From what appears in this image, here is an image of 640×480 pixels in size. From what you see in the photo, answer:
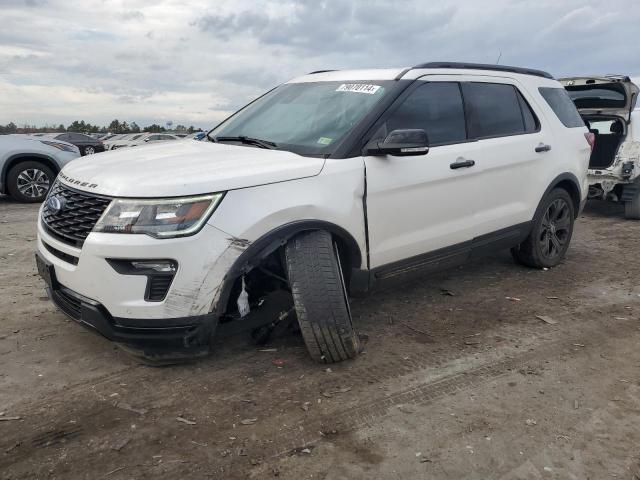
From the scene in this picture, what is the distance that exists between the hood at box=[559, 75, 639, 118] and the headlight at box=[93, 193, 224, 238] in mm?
7215

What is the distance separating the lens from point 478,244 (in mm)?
4348

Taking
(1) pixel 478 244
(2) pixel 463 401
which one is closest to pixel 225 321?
(2) pixel 463 401

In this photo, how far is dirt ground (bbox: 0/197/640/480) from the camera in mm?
2457

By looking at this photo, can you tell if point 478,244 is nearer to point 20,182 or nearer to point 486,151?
point 486,151

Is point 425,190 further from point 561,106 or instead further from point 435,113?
point 561,106

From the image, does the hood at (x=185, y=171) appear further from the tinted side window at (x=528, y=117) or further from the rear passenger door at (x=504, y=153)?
the tinted side window at (x=528, y=117)

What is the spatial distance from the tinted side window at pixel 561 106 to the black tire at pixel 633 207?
3.06m

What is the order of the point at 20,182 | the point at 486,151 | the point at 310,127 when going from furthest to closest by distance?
the point at 20,182 < the point at 486,151 < the point at 310,127

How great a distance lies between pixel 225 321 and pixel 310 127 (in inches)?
56.2

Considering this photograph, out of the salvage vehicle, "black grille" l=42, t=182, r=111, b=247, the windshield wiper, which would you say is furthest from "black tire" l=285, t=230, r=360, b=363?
the salvage vehicle

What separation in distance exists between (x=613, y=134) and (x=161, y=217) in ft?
25.2

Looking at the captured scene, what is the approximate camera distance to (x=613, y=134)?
8.23 m

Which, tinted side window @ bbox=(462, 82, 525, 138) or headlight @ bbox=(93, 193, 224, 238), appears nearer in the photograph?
headlight @ bbox=(93, 193, 224, 238)

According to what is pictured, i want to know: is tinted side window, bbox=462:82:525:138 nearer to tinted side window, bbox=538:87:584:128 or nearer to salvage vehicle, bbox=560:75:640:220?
tinted side window, bbox=538:87:584:128
